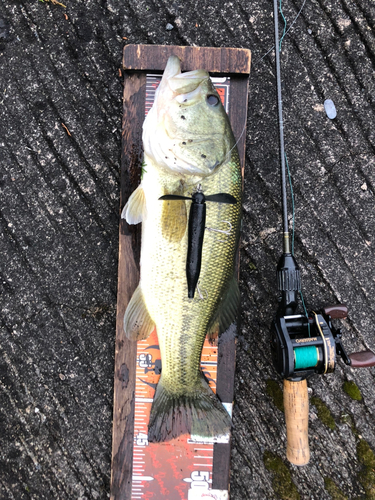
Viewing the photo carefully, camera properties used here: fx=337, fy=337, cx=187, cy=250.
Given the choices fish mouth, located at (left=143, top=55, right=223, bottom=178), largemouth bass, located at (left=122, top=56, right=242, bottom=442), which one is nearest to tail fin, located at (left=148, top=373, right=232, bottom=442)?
largemouth bass, located at (left=122, top=56, right=242, bottom=442)

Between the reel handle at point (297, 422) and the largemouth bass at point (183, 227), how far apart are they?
1.30 feet

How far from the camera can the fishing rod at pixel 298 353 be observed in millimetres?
1675

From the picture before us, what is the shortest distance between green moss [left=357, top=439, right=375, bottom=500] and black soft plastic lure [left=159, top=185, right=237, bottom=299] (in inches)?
61.3

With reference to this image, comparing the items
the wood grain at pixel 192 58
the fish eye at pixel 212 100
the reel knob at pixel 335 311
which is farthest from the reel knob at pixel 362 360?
the wood grain at pixel 192 58

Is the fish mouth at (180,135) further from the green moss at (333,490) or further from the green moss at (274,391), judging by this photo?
the green moss at (333,490)

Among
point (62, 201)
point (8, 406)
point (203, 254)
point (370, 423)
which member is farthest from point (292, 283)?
point (8, 406)

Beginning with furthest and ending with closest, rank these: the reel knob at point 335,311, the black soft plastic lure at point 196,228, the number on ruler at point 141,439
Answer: the number on ruler at point 141,439 → the reel knob at point 335,311 → the black soft plastic lure at point 196,228

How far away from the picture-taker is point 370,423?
215cm

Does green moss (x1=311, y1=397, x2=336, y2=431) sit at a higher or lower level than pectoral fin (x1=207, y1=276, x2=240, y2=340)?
lower

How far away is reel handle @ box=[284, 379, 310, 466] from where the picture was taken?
172 cm

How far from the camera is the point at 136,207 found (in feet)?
5.95

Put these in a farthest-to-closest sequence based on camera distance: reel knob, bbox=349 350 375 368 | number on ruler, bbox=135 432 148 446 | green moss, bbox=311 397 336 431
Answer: green moss, bbox=311 397 336 431 → number on ruler, bbox=135 432 148 446 → reel knob, bbox=349 350 375 368

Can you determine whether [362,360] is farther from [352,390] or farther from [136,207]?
[136,207]

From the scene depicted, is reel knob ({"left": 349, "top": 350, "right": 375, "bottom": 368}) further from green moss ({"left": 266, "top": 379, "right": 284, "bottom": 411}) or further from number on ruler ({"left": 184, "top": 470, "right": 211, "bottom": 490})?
number on ruler ({"left": 184, "top": 470, "right": 211, "bottom": 490})
